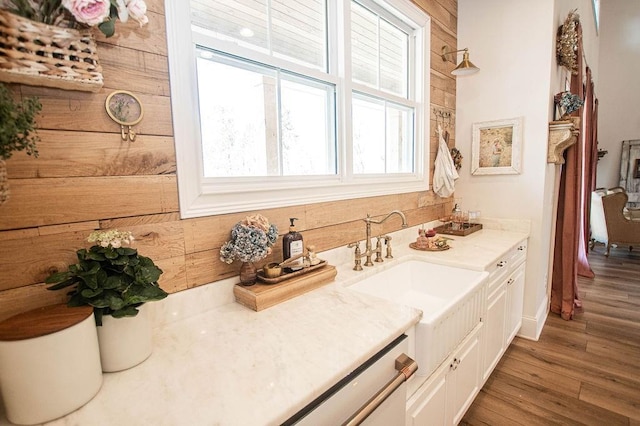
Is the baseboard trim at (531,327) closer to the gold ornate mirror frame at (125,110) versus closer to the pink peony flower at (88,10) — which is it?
the gold ornate mirror frame at (125,110)

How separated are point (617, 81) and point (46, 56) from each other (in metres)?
8.19

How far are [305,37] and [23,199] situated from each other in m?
1.33

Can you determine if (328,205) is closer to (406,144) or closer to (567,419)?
(406,144)

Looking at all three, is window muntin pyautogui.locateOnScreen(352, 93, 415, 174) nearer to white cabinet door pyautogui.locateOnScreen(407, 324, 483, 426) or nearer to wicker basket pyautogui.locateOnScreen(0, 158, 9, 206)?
white cabinet door pyautogui.locateOnScreen(407, 324, 483, 426)

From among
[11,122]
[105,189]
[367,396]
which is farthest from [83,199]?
[367,396]

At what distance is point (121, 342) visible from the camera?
0.77 metres

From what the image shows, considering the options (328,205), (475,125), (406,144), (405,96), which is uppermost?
(405,96)

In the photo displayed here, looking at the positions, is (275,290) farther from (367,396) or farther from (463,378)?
(463,378)

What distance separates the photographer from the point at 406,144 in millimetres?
2303

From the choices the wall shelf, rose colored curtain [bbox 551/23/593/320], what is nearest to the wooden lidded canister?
the wall shelf

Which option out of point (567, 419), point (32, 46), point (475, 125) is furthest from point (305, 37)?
point (567, 419)

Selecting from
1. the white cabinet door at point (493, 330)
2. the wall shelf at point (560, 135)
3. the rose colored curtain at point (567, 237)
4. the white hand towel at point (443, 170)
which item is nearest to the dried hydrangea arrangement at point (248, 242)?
the white cabinet door at point (493, 330)

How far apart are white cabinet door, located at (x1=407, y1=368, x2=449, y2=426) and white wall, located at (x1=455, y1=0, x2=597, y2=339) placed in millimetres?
1622

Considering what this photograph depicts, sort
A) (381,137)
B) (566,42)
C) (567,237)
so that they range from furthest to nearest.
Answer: (567,237) < (566,42) < (381,137)
